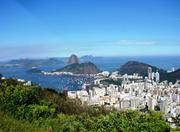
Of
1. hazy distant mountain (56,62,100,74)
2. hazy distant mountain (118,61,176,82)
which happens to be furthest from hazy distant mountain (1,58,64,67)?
hazy distant mountain (118,61,176,82)

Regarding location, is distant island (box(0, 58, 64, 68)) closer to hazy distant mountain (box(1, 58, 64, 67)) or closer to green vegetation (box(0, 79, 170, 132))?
hazy distant mountain (box(1, 58, 64, 67))

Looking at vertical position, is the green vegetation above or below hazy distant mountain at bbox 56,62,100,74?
above

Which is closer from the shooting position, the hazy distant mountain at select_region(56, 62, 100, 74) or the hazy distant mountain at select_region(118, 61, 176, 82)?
the hazy distant mountain at select_region(118, 61, 176, 82)

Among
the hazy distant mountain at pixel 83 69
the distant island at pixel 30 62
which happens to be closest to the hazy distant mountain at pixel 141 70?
the hazy distant mountain at pixel 83 69

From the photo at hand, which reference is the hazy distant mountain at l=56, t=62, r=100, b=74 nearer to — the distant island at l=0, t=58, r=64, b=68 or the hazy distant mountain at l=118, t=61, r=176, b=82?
the hazy distant mountain at l=118, t=61, r=176, b=82

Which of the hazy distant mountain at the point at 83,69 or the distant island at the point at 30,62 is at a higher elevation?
the distant island at the point at 30,62

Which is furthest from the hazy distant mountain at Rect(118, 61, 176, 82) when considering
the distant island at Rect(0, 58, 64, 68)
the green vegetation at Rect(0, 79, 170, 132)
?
the green vegetation at Rect(0, 79, 170, 132)

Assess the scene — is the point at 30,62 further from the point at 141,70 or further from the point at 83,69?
the point at 141,70

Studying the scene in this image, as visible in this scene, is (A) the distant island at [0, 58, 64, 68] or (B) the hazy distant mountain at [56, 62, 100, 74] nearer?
(A) the distant island at [0, 58, 64, 68]

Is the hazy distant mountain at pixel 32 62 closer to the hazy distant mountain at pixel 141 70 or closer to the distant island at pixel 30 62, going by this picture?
the distant island at pixel 30 62

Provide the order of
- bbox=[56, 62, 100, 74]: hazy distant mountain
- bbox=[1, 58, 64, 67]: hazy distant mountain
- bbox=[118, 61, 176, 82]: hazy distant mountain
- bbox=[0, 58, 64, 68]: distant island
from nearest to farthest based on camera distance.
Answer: bbox=[118, 61, 176, 82]: hazy distant mountain < bbox=[0, 58, 64, 68]: distant island < bbox=[1, 58, 64, 67]: hazy distant mountain < bbox=[56, 62, 100, 74]: hazy distant mountain

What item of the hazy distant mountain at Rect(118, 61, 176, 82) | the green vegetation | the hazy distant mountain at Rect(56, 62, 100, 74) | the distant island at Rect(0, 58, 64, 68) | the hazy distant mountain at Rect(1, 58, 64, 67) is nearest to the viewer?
the green vegetation

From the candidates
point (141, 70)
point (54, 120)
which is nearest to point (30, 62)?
point (141, 70)

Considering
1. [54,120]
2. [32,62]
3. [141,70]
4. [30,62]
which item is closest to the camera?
[54,120]
